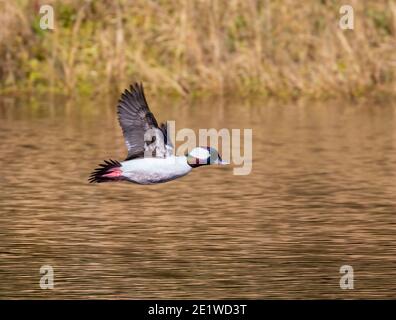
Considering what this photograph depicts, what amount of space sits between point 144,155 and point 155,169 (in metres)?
0.24

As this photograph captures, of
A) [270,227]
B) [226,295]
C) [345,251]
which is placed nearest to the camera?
[226,295]

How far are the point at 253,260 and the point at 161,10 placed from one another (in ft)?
30.6

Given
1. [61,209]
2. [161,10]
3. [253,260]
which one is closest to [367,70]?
[161,10]

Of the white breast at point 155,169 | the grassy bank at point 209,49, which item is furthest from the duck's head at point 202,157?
the grassy bank at point 209,49

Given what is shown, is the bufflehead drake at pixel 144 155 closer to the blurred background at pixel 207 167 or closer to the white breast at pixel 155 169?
the white breast at pixel 155 169

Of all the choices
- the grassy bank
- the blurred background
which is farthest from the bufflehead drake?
the grassy bank

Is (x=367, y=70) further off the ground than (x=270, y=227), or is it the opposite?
(x=367, y=70)

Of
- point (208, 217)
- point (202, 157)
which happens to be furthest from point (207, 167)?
point (202, 157)

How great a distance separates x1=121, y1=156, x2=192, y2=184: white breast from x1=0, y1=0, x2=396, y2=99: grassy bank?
28.6 ft

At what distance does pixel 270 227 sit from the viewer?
10.3 m

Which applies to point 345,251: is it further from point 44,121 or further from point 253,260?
point 44,121

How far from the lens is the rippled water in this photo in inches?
341

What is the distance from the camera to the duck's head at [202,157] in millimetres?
9164

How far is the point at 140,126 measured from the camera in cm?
916
